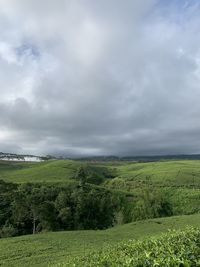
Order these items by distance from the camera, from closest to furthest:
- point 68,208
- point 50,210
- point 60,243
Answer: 1. point 60,243
2. point 50,210
3. point 68,208

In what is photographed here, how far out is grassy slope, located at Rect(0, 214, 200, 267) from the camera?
1565 inches

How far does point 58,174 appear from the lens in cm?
19862

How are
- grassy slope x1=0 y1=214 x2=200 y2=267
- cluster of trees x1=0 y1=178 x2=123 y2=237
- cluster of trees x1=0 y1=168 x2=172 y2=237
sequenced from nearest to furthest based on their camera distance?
grassy slope x1=0 y1=214 x2=200 y2=267
cluster of trees x1=0 y1=178 x2=123 y2=237
cluster of trees x1=0 y1=168 x2=172 y2=237

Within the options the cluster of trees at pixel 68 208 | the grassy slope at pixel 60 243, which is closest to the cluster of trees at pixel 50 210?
the cluster of trees at pixel 68 208

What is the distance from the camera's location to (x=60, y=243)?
49062 mm

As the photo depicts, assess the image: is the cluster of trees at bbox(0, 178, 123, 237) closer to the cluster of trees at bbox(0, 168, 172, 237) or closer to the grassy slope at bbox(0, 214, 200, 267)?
the cluster of trees at bbox(0, 168, 172, 237)

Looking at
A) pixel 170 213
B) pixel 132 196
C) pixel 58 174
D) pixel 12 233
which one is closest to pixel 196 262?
pixel 12 233

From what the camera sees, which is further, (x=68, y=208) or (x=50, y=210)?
(x=68, y=208)

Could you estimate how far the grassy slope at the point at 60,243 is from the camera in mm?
39750

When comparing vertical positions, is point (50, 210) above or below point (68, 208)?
below

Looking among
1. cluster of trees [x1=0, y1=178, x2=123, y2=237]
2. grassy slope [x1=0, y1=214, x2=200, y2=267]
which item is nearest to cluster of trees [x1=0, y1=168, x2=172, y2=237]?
cluster of trees [x1=0, y1=178, x2=123, y2=237]

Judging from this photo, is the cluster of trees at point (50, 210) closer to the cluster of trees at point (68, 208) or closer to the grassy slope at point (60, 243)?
the cluster of trees at point (68, 208)

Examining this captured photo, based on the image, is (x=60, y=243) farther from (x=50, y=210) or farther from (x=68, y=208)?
(x=68, y=208)

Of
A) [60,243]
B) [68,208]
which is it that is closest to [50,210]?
[68,208]
